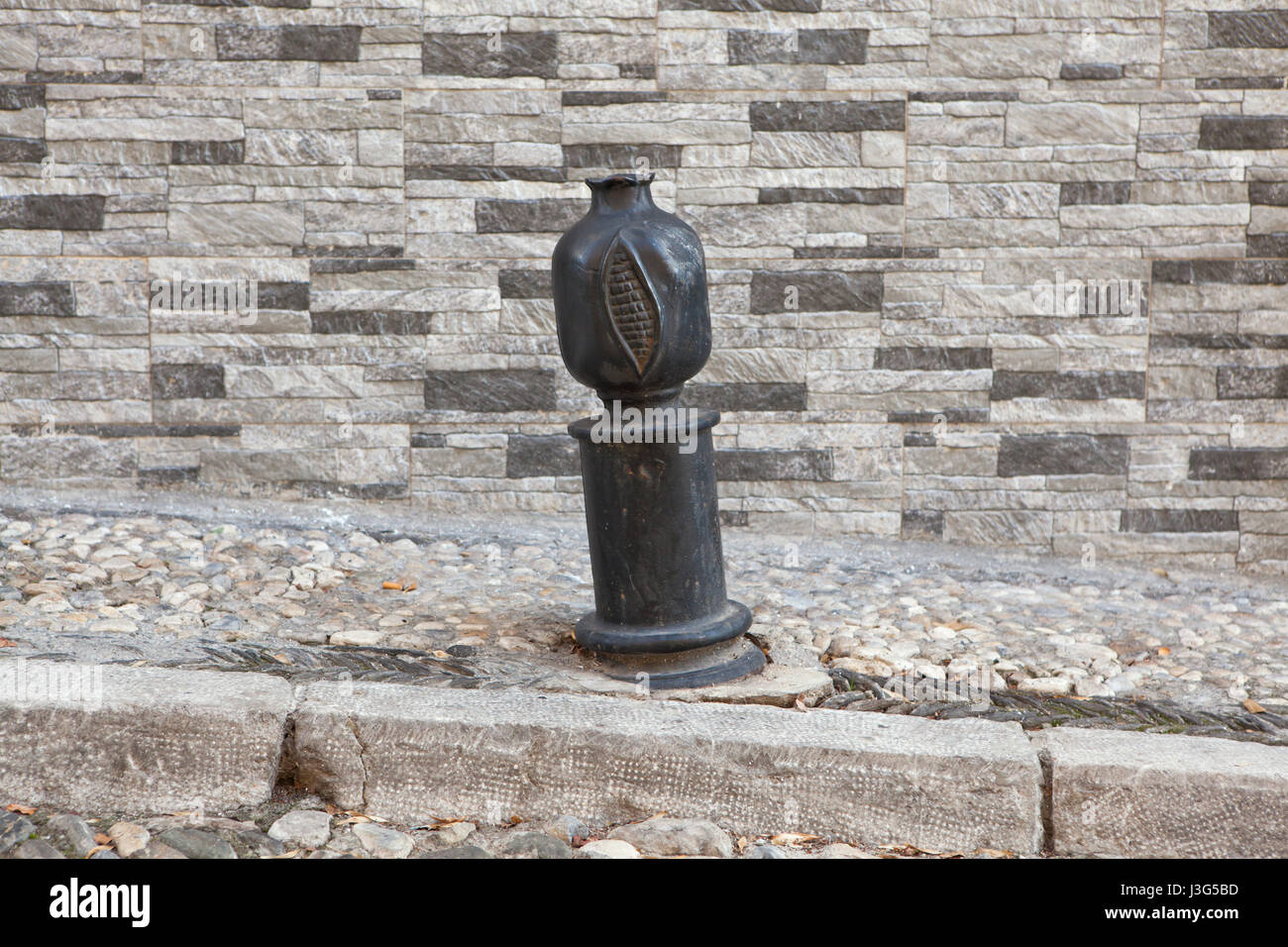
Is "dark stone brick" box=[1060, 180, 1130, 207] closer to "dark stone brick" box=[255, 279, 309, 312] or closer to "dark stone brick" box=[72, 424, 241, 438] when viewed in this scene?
"dark stone brick" box=[255, 279, 309, 312]

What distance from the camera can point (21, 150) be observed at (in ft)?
14.7

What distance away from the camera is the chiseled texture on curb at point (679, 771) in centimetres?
247

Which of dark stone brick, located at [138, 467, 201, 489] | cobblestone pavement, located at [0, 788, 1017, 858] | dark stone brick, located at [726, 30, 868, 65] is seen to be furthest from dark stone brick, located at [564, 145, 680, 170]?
cobblestone pavement, located at [0, 788, 1017, 858]

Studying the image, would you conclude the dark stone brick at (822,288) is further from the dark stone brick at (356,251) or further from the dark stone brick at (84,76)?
the dark stone brick at (84,76)

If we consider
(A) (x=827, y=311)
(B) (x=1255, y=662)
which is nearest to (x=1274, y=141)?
(A) (x=827, y=311)

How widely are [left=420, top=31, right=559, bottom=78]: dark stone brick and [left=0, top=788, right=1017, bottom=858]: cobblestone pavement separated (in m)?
3.02

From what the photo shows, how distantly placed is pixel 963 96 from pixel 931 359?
1.03m

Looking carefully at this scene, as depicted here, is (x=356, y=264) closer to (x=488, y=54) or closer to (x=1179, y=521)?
(x=488, y=54)

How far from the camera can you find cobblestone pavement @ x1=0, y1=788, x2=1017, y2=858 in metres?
2.35

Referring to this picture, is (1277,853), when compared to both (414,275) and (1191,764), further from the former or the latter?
(414,275)

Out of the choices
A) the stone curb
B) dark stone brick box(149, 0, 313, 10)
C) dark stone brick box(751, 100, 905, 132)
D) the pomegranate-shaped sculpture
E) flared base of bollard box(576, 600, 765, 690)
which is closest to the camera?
the stone curb

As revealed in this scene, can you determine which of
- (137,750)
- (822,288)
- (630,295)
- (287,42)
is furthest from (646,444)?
(287,42)

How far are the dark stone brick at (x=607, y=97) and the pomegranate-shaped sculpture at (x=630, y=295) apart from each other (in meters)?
1.82

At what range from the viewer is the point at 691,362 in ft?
9.35
